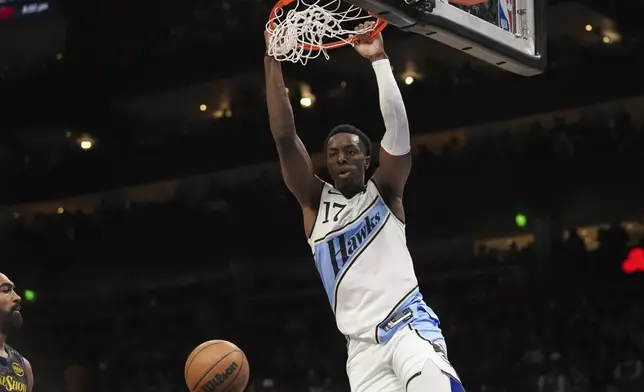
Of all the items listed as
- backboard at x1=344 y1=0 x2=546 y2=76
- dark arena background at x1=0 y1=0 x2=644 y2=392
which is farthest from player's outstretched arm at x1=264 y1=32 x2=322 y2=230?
dark arena background at x1=0 y1=0 x2=644 y2=392

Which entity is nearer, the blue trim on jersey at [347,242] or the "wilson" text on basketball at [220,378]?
the blue trim on jersey at [347,242]

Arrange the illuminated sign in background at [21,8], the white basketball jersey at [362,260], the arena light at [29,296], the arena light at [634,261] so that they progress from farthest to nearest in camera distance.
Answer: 1. the arena light at [29,296]
2. the illuminated sign in background at [21,8]
3. the arena light at [634,261]
4. the white basketball jersey at [362,260]

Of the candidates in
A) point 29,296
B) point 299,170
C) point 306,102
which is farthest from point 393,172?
point 29,296

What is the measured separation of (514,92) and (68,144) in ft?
27.1

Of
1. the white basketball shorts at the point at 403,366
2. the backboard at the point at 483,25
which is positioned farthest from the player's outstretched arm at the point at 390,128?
the white basketball shorts at the point at 403,366

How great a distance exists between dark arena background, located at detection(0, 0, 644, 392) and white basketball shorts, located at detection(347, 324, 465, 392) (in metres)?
7.49

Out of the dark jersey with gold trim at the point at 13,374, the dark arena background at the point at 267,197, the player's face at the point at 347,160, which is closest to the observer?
the player's face at the point at 347,160

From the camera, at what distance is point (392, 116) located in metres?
4.49

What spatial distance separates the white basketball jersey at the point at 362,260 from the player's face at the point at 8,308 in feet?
7.54

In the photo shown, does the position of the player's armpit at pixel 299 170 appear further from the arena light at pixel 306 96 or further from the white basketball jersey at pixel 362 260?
the arena light at pixel 306 96

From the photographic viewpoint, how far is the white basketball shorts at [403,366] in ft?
13.4

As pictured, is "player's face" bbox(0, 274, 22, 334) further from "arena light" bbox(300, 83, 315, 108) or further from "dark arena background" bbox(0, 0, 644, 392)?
"arena light" bbox(300, 83, 315, 108)

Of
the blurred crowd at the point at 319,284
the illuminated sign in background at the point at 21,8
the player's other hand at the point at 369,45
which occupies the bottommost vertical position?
the blurred crowd at the point at 319,284

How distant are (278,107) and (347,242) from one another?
2.37 ft
